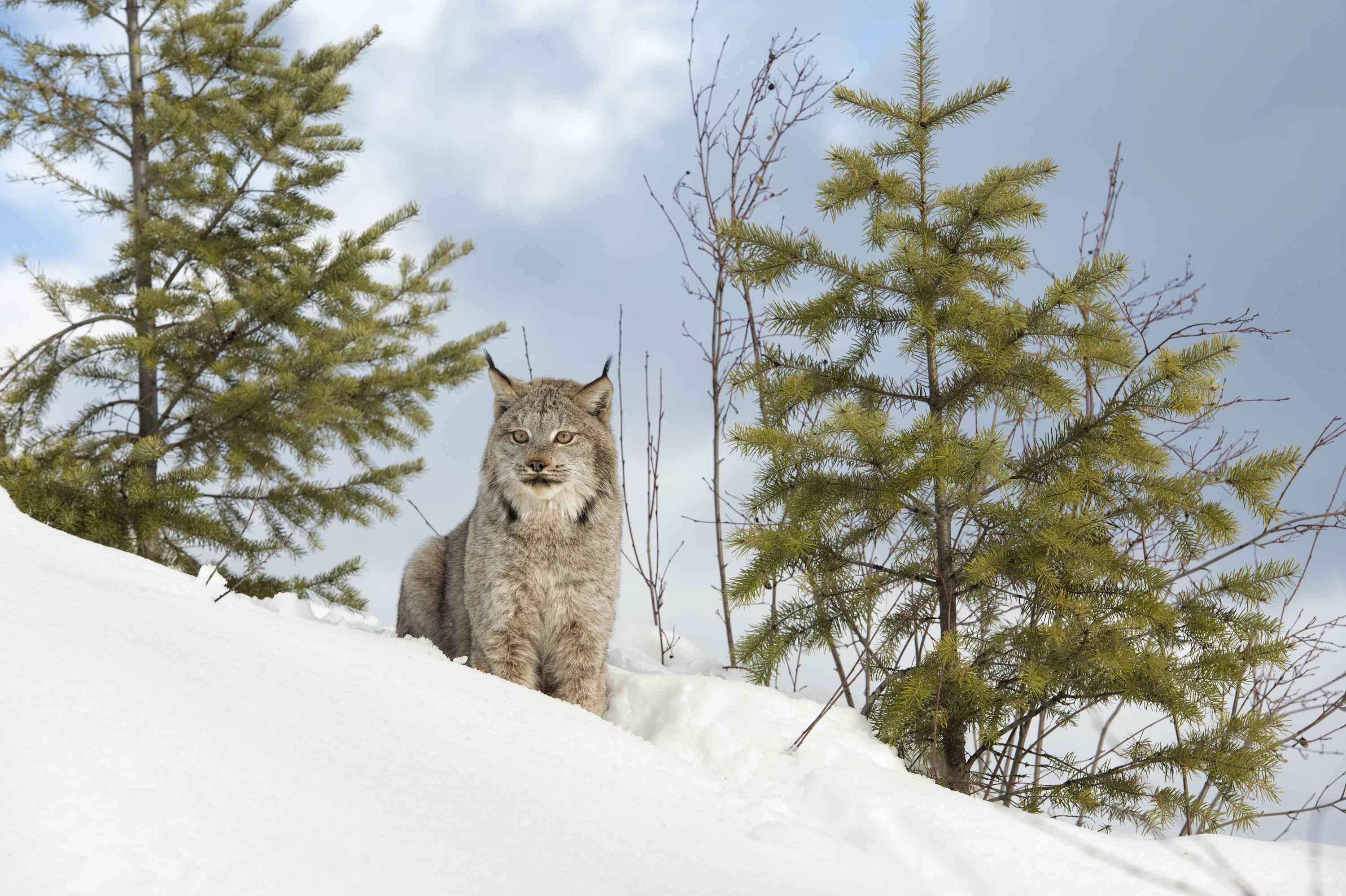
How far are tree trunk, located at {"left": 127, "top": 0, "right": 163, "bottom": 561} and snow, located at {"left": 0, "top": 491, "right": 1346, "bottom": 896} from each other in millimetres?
6574

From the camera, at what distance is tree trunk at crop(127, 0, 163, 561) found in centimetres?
1082

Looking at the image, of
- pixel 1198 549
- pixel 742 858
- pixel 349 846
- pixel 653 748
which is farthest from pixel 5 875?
pixel 1198 549

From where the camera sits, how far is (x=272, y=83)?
1250 centimetres

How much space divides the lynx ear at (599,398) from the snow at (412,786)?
1.45m

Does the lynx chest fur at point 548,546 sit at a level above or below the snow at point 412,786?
above

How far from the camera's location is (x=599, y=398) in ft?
16.7

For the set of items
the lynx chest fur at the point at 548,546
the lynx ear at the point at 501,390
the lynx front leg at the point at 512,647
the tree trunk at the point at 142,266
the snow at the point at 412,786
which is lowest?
the snow at the point at 412,786

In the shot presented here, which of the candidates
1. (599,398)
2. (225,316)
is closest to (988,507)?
(599,398)

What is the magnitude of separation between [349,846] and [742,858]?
1.24 meters

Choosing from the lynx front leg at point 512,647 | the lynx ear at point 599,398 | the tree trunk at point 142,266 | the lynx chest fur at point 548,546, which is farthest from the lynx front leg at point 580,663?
the tree trunk at point 142,266

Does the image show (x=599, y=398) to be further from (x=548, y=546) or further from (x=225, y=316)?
(x=225, y=316)

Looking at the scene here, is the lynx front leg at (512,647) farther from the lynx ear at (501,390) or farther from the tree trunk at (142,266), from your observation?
the tree trunk at (142,266)

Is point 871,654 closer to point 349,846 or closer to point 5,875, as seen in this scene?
point 349,846

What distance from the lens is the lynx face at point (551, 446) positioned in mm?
4766
